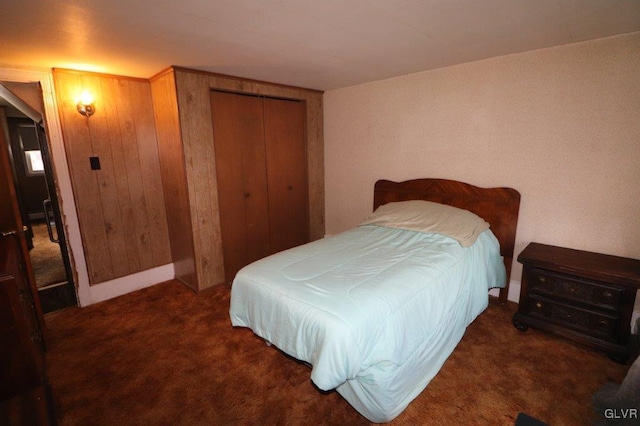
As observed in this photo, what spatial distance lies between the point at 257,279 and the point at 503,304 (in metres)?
2.29

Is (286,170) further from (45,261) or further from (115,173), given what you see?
(45,261)

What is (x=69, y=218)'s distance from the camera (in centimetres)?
279

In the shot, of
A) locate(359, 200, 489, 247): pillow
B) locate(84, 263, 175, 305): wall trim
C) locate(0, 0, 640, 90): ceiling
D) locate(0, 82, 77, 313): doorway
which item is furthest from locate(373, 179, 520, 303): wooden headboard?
locate(0, 82, 77, 313): doorway

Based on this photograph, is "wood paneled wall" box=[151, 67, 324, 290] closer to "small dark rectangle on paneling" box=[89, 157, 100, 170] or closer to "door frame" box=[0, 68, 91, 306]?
"small dark rectangle on paneling" box=[89, 157, 100, 170]

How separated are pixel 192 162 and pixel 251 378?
1947 mm

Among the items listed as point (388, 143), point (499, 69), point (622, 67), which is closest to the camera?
point (622, 67)

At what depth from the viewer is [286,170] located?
370 cm

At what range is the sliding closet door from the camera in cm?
306

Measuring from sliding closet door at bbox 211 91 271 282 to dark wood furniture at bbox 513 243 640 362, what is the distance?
2593 millimetres

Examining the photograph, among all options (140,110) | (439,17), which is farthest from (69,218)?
(439,17)

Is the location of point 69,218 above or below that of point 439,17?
below

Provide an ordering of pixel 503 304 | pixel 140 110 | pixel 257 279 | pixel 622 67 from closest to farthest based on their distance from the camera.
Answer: pixel 257 279 → pixel 622 67 → pixel 503 304 → pixel 140 110

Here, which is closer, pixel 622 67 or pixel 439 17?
pixel 439 17

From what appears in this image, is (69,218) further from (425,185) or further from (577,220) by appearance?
(577,220)
